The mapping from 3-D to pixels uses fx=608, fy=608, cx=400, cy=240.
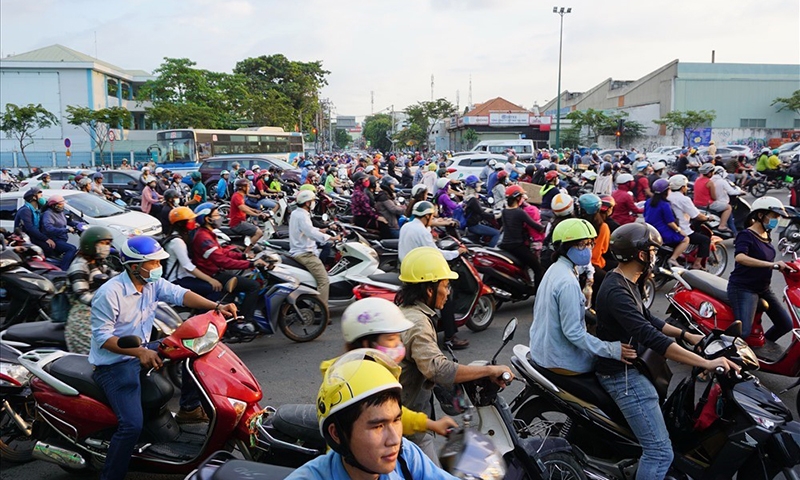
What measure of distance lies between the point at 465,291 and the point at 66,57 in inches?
2391

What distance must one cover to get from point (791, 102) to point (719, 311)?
5523 cm

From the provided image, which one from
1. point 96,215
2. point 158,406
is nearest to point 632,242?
point 158,406

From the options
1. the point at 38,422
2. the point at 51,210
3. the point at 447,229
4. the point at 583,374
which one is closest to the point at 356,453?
the point at 583,374

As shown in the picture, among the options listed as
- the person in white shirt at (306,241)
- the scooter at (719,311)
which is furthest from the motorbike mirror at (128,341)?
the scooter at (719,311)

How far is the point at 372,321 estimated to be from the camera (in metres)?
2.67

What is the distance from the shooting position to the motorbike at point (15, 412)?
4082mm

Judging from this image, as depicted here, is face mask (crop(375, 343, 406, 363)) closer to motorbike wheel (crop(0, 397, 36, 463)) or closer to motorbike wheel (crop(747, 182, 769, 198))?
motorbike wheel (crop(0, 397, 36, 463))

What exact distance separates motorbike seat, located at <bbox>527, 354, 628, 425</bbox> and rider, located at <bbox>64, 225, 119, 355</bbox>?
10.8ft

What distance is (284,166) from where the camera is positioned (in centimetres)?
2462

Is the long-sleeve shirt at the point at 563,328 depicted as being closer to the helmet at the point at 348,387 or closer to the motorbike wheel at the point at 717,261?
the helmet at the point at 348,387

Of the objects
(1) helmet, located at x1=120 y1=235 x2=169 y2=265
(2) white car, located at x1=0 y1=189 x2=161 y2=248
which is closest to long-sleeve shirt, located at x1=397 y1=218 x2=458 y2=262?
(1) helmet, located at x1=120 y1=235 x2=169 y2=265

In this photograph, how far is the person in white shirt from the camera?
277 inches

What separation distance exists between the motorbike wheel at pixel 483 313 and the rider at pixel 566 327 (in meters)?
3.23

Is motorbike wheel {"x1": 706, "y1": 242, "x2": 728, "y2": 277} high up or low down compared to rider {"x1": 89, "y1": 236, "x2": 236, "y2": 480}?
down
